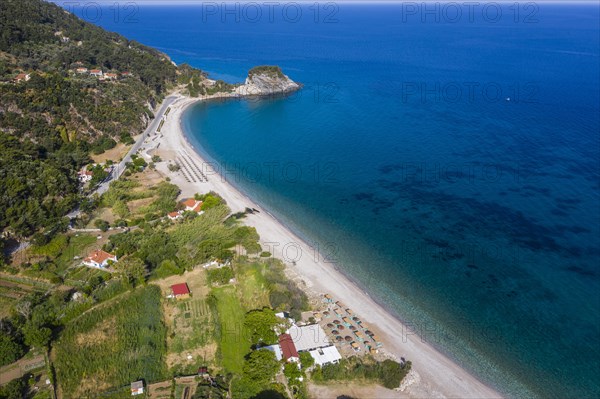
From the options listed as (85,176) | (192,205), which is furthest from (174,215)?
(85,176)

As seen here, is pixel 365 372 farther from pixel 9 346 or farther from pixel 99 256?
pixel 99 256

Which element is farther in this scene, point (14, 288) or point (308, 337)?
point (14, 288)

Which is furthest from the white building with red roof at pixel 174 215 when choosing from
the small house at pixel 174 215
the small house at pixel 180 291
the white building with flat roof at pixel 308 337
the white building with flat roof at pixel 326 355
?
the white building with flat roof at pixel 326 355

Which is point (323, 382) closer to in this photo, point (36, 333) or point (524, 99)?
point (36, 333)

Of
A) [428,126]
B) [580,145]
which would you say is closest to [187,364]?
[428,126]

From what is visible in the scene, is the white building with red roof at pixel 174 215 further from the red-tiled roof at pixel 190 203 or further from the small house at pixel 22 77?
the small house at pixel 22 77

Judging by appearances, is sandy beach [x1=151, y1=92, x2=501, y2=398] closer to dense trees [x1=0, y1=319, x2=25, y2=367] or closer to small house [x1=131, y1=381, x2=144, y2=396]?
small house [x1=131, y1=381, x2=144, y2=396]
